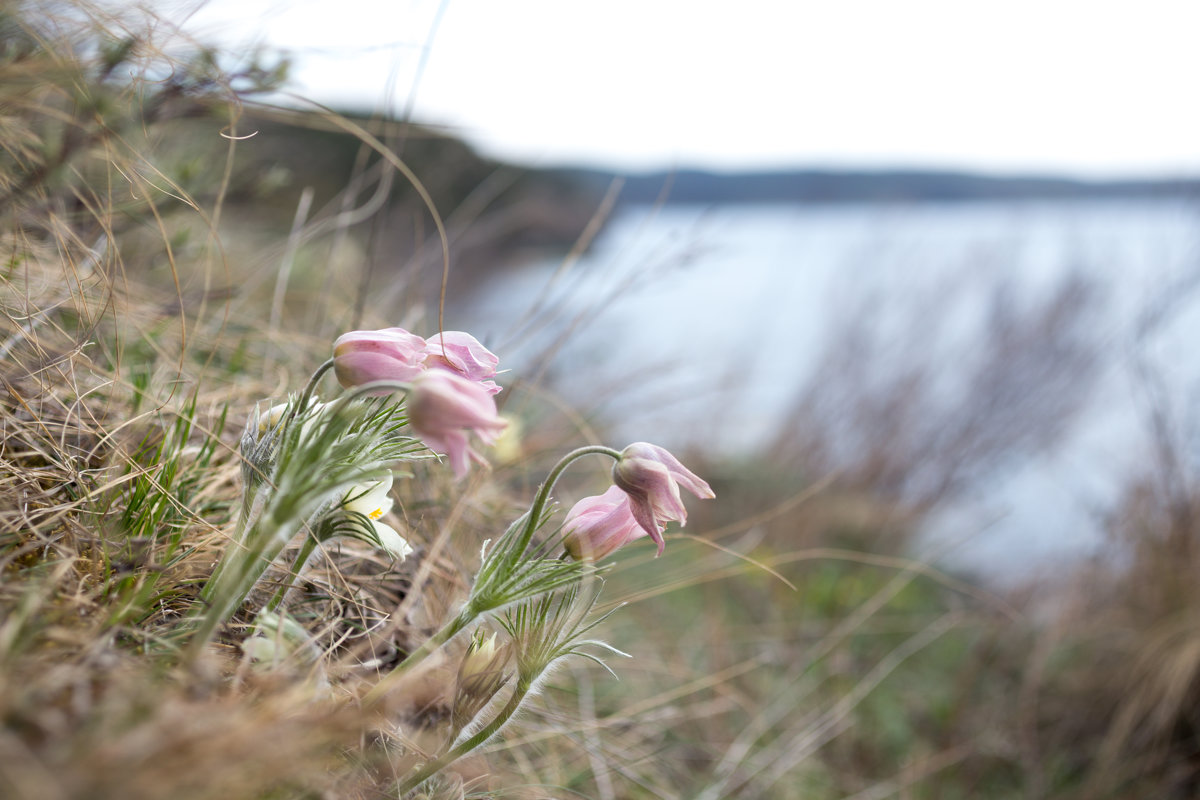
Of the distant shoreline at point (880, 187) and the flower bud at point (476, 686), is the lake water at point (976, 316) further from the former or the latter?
the flower bud at point (476, 686)

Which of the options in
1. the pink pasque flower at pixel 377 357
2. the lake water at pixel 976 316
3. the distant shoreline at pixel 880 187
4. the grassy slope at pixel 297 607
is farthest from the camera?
the distant shoreline at pixel 880 187

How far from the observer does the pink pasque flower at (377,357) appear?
0.62m

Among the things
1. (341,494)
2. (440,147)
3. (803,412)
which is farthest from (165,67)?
(440,147)

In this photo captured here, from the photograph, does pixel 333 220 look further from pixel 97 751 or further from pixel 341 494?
pixel 97 751

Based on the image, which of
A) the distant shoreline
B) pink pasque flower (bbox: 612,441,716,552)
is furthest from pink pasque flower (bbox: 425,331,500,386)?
the distant shoreline

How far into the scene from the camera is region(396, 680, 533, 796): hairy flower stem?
624 millimetres

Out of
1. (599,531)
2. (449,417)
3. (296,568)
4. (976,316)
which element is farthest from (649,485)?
(976,316)

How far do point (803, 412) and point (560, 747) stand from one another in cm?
342

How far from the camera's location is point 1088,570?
287 centimetres

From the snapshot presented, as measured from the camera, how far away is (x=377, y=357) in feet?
2.04

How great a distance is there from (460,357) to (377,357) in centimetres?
7

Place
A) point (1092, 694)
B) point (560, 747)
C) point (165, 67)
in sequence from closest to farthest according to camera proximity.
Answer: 1. point (165, 67)
2. point (560, 747)
3. point (1092, 694)

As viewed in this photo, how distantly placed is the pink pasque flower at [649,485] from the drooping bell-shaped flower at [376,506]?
7.8 inches

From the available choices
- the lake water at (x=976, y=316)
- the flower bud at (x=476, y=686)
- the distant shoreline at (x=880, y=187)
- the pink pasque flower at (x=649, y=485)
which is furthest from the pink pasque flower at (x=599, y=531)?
the distant shoreline at (x=880, y=187)
